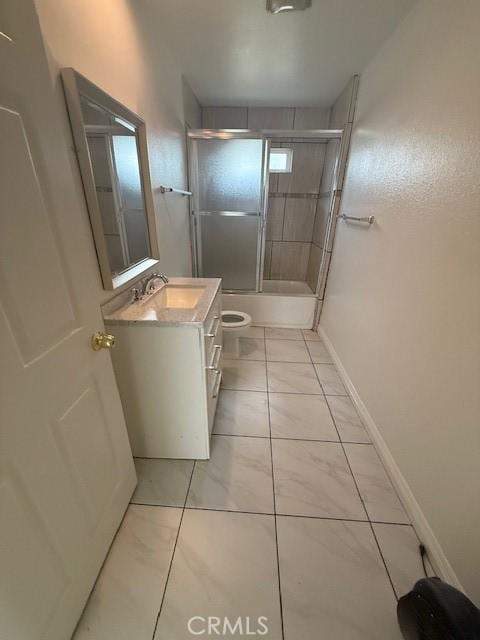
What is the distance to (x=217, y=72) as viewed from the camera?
215 cm

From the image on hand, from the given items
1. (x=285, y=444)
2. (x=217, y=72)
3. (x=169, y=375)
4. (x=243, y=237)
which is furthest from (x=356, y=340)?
(x=217, y=72)

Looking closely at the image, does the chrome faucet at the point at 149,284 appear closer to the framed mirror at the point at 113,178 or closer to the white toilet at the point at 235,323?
the framed mirror at the point at 113,178

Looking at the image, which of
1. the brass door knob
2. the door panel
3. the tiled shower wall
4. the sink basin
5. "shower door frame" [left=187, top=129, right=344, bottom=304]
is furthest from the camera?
the tiled shower wall

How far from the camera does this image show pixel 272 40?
1.73 metres

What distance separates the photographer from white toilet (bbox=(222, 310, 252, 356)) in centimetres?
227

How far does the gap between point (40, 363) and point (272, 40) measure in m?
2.38

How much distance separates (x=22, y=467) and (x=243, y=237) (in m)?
2.65

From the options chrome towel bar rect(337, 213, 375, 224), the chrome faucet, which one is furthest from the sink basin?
chrome towel bar rect(337, 213, 375, 224)

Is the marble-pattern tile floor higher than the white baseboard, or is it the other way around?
the white baseboard

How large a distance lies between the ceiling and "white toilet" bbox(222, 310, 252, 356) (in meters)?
1.99

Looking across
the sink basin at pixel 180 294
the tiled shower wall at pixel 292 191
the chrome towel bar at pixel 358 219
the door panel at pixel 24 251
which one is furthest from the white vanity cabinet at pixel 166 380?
the tiled shower wall at pixel 292 191

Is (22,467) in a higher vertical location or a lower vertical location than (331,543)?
higher

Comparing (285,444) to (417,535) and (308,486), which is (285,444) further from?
(417,535)

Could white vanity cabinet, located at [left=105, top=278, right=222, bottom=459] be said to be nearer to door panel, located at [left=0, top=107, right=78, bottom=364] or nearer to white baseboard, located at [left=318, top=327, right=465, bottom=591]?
door panel, located at [left=0, top=107, right=78, bottom=364]
